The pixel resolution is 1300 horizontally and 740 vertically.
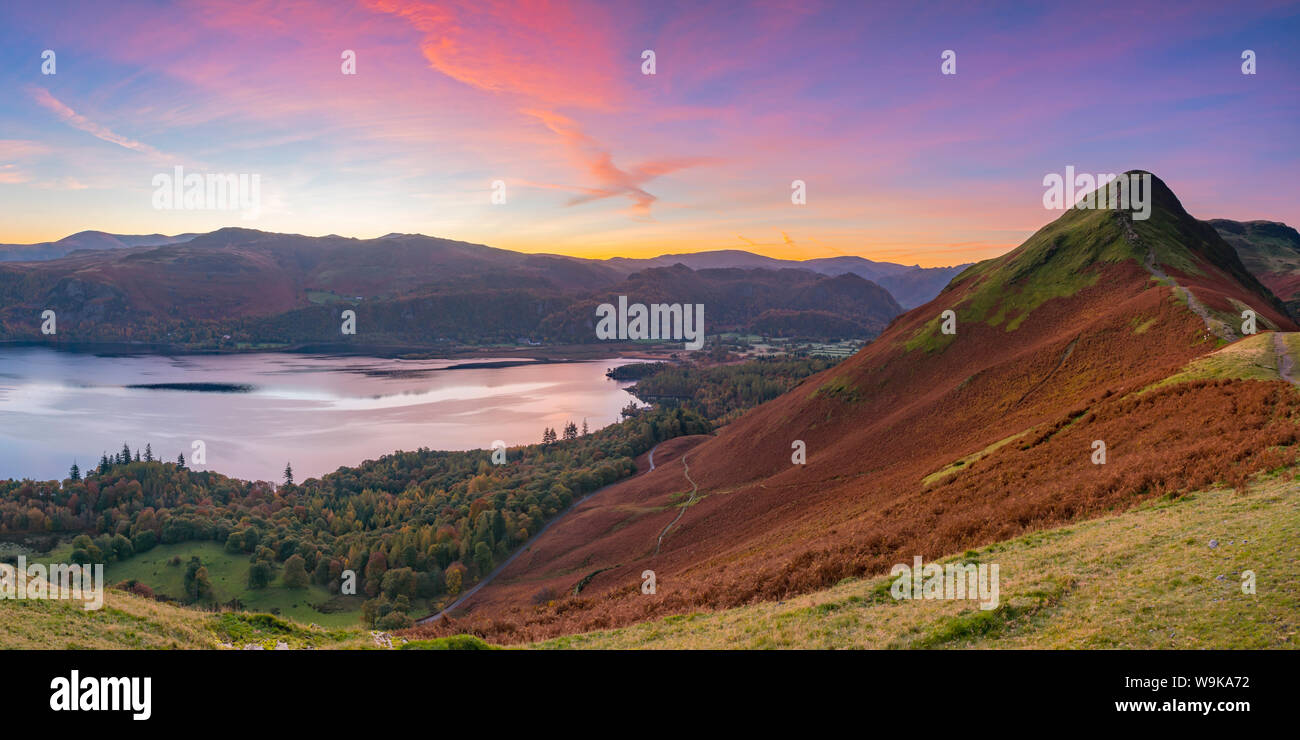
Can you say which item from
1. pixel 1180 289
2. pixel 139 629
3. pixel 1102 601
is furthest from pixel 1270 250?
pixel 139 629

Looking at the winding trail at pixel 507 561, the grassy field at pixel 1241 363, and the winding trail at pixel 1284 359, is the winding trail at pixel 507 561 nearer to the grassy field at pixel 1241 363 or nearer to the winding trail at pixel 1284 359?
the grassy field at pixel 1241 363

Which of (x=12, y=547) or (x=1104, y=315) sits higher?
(x=1104, y=315)

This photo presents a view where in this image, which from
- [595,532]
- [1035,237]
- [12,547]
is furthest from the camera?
[12,547]

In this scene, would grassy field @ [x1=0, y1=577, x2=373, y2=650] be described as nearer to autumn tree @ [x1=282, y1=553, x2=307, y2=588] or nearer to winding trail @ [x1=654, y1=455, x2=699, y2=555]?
winding trail @ [x1=654, y1=455, x2=699, y2=555]

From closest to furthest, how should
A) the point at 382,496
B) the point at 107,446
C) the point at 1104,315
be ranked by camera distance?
the point at 1104,315 → the point at 382,496 → the point at 107,446

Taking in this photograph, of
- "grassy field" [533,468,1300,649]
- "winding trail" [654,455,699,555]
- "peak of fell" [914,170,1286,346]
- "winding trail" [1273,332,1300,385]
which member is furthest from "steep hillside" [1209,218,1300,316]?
"grassy field" [533,468,1300,649]
